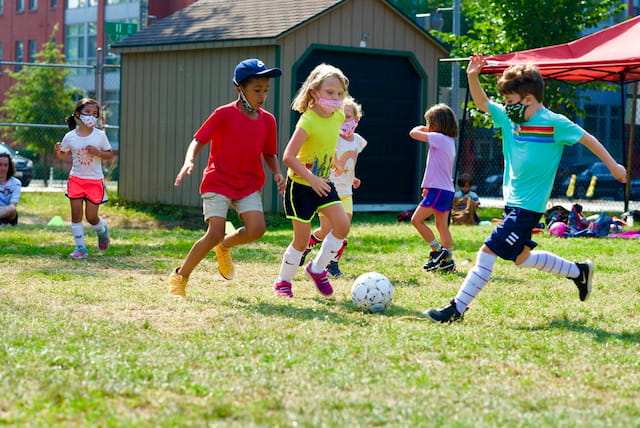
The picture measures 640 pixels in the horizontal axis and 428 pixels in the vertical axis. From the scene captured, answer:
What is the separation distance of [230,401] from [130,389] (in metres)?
0.48

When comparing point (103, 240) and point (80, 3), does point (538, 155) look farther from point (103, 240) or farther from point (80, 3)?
point (80, 3)

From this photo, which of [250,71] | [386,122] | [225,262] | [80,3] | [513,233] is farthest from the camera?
[80,3]

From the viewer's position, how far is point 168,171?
18109 millimetres

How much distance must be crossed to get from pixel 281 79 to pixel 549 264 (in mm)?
9955

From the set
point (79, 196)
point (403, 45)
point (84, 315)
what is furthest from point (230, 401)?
point (403, 45)

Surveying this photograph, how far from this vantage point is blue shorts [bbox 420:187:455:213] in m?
9.26

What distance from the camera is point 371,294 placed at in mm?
6562

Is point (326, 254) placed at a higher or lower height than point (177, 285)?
higher

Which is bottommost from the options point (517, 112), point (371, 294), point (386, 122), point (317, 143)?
point (371, 294)

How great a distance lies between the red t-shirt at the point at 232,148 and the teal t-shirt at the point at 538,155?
1.98 meters

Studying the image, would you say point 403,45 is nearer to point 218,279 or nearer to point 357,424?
point 218,279

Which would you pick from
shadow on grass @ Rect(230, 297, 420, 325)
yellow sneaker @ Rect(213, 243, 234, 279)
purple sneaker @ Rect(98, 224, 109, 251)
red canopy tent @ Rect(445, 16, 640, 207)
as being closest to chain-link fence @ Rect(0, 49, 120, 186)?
purple sneaker @ Rect(98, 224, 109, 251)

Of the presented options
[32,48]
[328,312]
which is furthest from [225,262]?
[32,48]

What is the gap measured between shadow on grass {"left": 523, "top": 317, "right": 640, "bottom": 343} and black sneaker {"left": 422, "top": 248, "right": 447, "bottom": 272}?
2.69m
